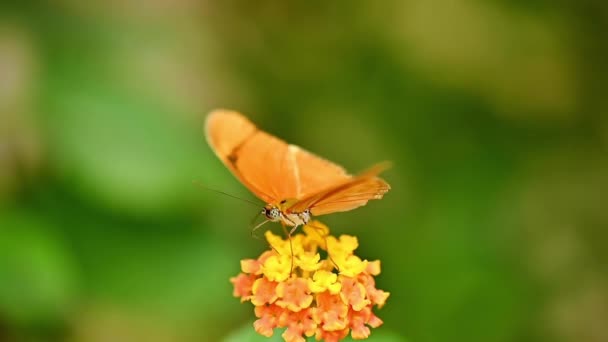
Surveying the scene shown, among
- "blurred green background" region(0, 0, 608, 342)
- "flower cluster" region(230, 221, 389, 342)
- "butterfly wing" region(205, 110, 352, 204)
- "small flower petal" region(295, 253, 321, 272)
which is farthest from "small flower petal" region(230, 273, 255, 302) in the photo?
"blurred green background" region(0, 0, 608, 342)

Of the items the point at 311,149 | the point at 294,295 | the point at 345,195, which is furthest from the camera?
the point at 311,149

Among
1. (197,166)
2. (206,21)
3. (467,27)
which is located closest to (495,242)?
(467,27)

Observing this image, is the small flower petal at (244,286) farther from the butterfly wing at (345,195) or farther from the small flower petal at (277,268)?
the butterfly wing at (345,195)

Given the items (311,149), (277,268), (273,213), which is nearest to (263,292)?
(277,268)

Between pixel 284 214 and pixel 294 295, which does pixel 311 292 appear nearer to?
pixel 294 295

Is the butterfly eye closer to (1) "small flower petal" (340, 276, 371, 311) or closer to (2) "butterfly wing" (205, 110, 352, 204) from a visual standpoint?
(2) "butterfly wing" (205, 110, 352, 204)

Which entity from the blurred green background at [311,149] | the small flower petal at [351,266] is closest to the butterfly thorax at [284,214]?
the small flower petal at [351,266]
